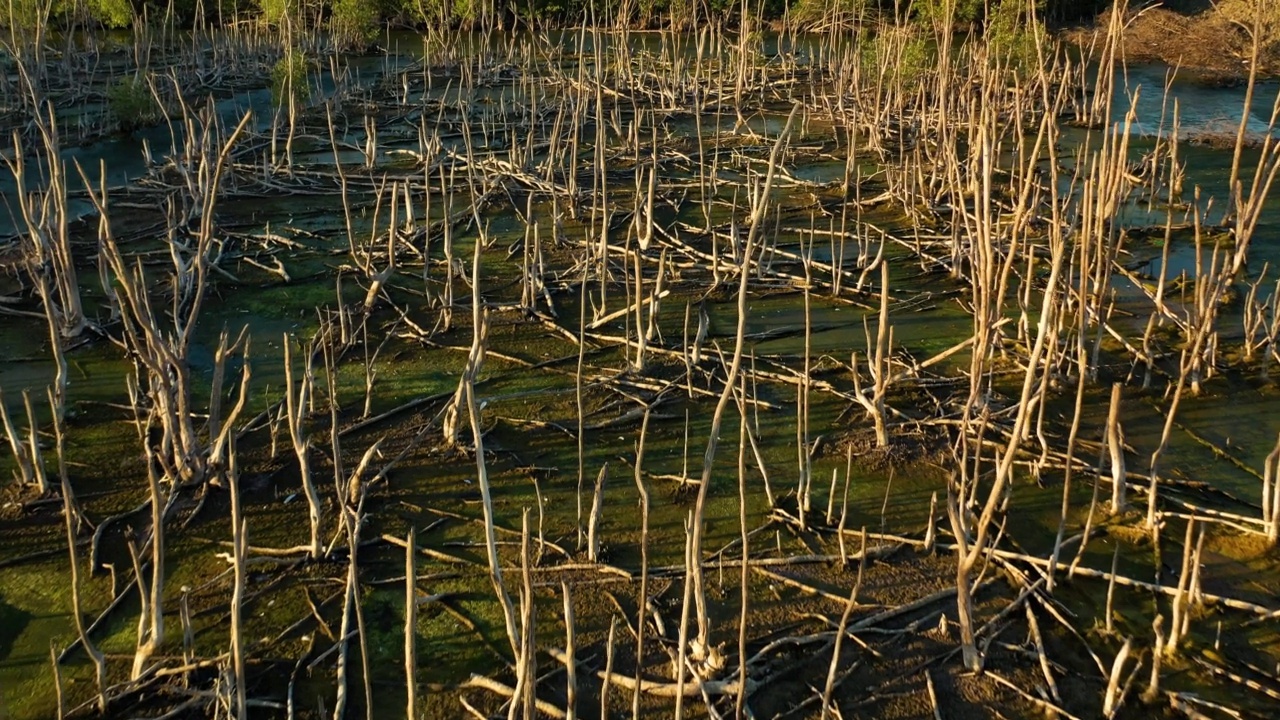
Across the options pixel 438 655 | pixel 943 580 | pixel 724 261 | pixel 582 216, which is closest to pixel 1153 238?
pixel 724 261

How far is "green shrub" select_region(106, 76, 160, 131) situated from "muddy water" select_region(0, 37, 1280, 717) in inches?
203

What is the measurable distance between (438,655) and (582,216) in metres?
5.49

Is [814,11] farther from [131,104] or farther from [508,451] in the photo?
[508,451]

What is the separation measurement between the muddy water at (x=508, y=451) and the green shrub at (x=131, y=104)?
516cm

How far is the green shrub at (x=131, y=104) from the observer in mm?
11148

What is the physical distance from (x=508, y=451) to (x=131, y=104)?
860cm

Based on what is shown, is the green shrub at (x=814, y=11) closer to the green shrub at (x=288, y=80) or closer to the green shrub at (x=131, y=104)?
the green shrub at (x=288, y=80)

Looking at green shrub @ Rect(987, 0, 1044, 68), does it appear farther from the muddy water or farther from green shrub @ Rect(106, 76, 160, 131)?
green shrub @ Rect(106, 76, 160, 131)

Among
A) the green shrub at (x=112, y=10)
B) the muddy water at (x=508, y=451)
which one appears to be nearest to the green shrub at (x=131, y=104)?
the muddy water at (x=508, y=451)

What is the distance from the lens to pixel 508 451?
499cm

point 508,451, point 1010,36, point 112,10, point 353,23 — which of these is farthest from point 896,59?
point 112,10

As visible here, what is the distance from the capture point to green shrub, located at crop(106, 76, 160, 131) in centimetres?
1115

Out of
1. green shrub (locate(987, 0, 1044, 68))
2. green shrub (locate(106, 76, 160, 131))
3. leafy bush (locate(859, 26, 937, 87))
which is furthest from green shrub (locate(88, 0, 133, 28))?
green shrub (locate(987, 0, 1044, 68))

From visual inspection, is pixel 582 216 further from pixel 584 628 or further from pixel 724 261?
pixel 584 628
